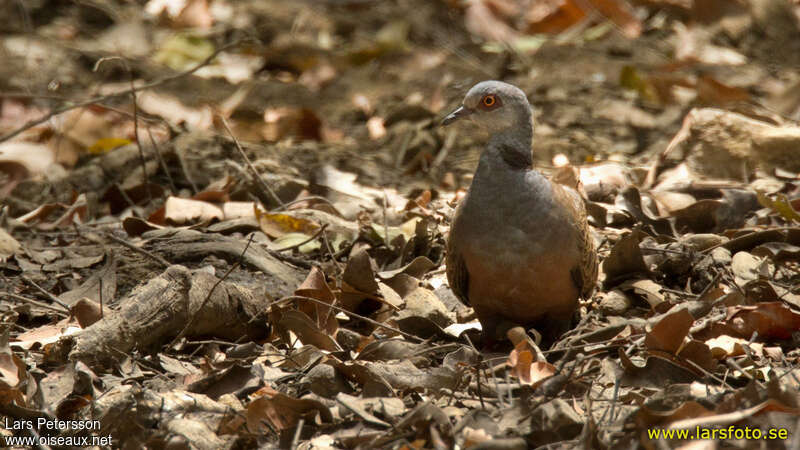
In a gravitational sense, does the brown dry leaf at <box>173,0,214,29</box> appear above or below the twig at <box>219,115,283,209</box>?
below

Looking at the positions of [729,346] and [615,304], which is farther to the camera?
[615,304]

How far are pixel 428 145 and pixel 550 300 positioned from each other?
279cm

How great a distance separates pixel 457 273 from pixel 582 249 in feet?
1.76

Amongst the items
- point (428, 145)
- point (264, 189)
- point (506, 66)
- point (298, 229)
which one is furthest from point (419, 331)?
point (506, 66)

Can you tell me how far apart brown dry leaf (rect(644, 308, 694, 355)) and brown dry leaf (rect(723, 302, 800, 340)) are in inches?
18.2

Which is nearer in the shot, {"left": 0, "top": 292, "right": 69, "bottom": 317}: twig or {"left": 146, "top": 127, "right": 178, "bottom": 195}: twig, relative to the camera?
{"left": 0, "top": 292, "right": 69, "bottom": 317}: twig

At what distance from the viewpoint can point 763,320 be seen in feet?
12.8

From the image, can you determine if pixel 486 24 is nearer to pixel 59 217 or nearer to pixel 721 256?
pixel 59 217

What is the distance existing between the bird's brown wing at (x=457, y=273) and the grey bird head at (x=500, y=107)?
578 millimetres

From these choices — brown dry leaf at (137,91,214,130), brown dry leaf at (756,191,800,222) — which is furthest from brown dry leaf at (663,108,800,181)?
brown dry leaf at (137,91,214,130)

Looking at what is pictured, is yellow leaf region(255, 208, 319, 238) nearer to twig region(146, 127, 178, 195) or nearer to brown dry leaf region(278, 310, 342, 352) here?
twig region(146, 127, 178, 195)

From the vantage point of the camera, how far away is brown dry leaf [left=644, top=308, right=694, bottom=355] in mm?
3504

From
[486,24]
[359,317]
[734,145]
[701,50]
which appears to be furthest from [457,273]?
[486,24]

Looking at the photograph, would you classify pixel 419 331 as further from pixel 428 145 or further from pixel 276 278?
pixel 428 145
